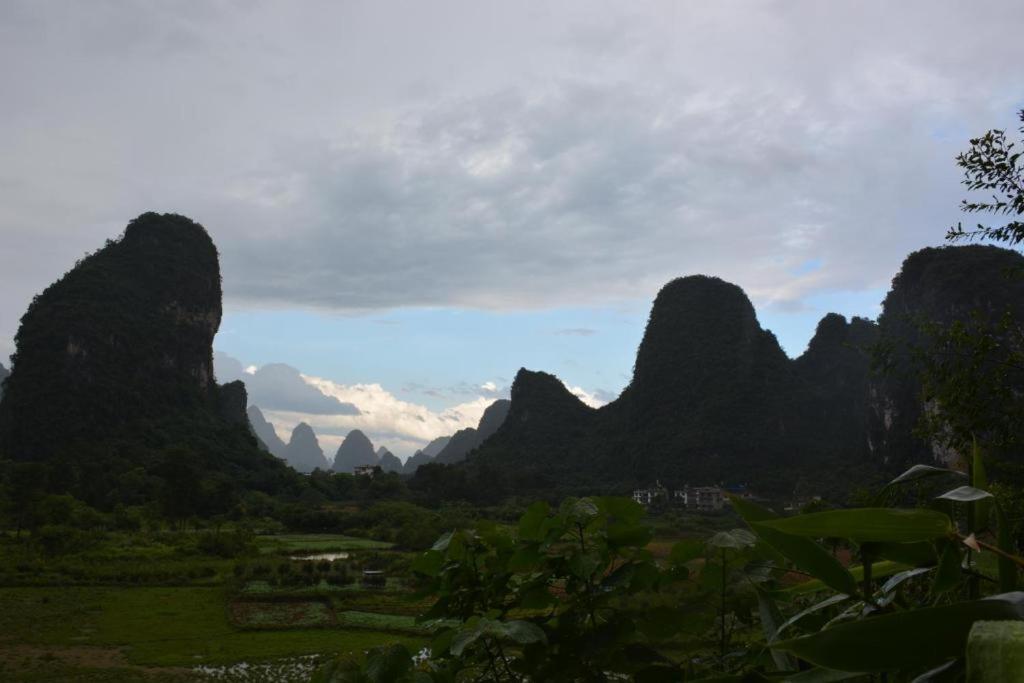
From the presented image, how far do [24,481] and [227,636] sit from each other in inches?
646

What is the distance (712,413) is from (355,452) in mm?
81710

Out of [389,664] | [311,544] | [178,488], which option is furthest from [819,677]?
[178,488]

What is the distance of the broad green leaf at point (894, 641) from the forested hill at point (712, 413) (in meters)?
37.7

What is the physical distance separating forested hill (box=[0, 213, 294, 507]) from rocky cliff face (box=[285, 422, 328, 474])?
9339cm

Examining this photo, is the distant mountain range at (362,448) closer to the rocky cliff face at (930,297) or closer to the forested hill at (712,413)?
the forested hill at (712,413)

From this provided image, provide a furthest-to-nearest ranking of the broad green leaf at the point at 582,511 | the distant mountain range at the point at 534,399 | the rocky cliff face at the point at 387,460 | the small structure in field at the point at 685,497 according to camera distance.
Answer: the rocky cliff face at the point at 387,460 → the distant mountain range at the point at 534,399 → the small structure in field at the point at 685,497 → the broad green leaf at the point at 582,511

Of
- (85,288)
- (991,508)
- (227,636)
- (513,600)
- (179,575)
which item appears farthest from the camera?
(85,288)

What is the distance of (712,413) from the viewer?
4291 centimetres

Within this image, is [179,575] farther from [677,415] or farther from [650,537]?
[677,415]

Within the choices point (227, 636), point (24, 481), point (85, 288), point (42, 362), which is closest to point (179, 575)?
point (227, 636)

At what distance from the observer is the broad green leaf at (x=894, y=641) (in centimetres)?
26

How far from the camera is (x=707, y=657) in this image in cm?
69

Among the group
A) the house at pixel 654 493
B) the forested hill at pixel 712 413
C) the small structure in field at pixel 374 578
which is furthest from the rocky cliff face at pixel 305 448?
the small structure in field at pixel 374 578

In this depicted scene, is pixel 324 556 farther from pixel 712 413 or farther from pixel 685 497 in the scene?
pixel 712 413
